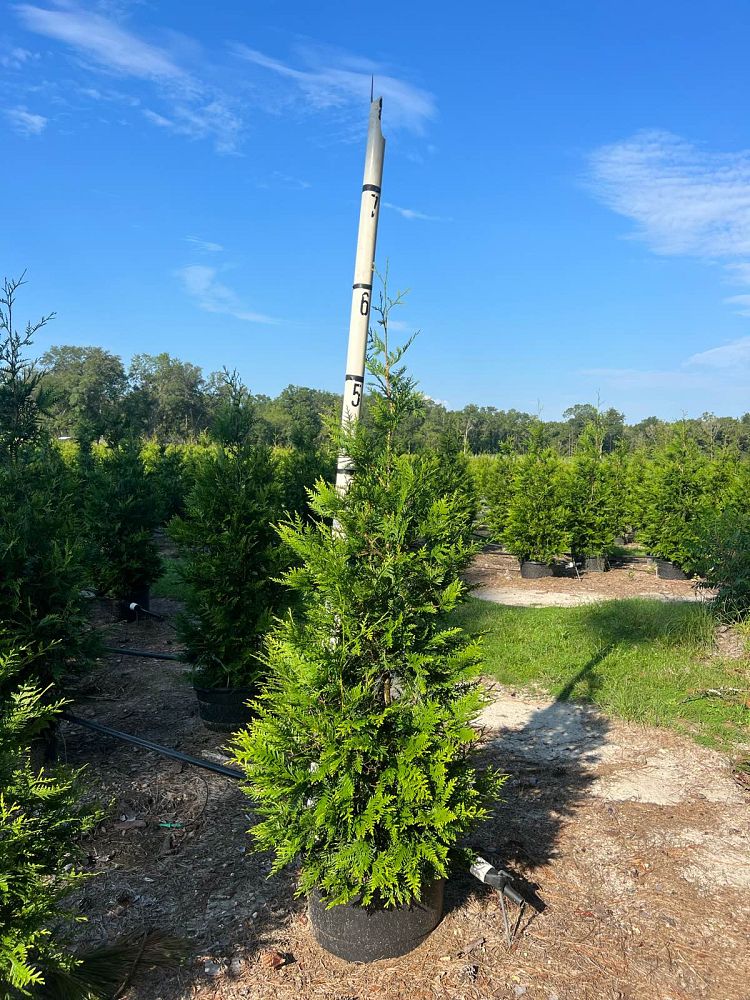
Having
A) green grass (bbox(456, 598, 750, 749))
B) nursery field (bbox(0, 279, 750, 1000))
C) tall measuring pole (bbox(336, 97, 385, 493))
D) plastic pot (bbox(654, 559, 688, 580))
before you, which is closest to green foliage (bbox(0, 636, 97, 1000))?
nursery field (bbox(0, 279, 750, 1000))

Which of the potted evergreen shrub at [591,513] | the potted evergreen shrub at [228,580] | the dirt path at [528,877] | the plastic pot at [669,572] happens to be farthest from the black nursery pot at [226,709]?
the plastic pot at [669,572]

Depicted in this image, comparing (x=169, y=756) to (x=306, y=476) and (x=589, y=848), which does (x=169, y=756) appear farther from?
(x=306, y=476)

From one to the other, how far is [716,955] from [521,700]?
3690mm

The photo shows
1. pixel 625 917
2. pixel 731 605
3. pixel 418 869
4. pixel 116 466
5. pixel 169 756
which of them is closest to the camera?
pixel 418 869

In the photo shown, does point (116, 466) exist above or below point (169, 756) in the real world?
above

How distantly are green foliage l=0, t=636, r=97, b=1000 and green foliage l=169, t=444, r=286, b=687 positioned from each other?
356cm

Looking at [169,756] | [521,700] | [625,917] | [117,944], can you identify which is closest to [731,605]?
[521,700]

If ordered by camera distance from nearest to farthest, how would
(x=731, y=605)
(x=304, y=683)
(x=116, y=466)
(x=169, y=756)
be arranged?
(x=304, y=683) → (x=169, y=756) → (x=731, y=605) → (x=116, y=466)

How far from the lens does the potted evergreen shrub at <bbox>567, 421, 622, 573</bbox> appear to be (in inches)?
576

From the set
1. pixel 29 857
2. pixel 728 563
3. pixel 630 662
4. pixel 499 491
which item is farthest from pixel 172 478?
pixel 29 857

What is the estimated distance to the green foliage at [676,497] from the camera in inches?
566

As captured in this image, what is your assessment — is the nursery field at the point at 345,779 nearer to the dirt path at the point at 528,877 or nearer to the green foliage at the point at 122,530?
the dirt path at the point at 528,877

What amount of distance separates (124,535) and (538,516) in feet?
27.3

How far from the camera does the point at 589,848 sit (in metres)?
4.16
